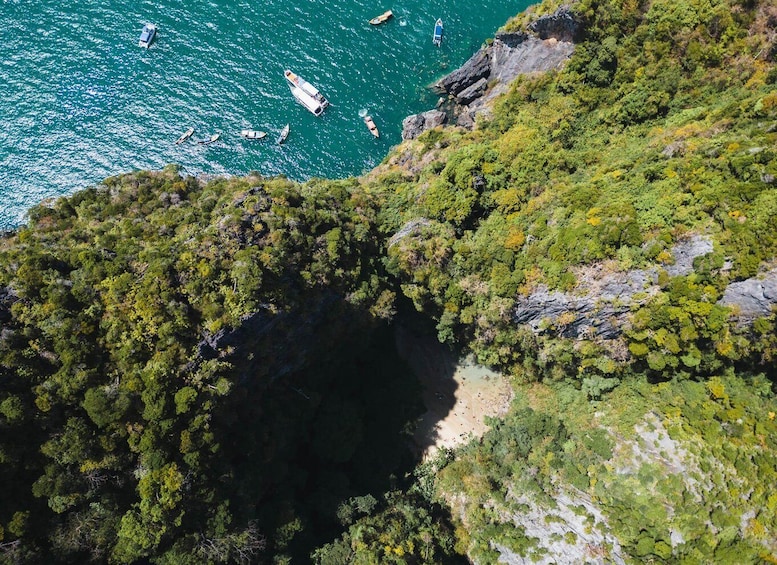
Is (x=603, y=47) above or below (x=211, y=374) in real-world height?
above

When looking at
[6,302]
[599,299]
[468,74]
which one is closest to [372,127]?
[468,74]

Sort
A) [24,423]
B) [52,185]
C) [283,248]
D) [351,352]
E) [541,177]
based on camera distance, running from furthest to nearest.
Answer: [52,185]
[351,352]
[541,177]
[283,248]
[24,423]

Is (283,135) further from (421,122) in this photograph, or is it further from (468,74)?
(468,74)

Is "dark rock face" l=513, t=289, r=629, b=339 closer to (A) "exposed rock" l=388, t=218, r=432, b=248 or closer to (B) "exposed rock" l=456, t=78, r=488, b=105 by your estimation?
(A) "exposed rock" l=388, t=218, r=432, b=248

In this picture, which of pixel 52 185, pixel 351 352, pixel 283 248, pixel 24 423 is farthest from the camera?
pixel 52 185

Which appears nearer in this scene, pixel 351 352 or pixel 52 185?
pixel 351 352

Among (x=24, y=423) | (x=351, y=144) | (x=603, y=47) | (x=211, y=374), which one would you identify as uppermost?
(x=603, y=47)

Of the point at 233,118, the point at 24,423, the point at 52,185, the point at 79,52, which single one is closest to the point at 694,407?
the point at 24,423

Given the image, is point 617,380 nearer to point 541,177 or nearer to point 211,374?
point 541,177

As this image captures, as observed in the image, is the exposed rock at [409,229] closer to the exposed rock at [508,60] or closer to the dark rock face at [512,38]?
the exposed rock at [508,60]
